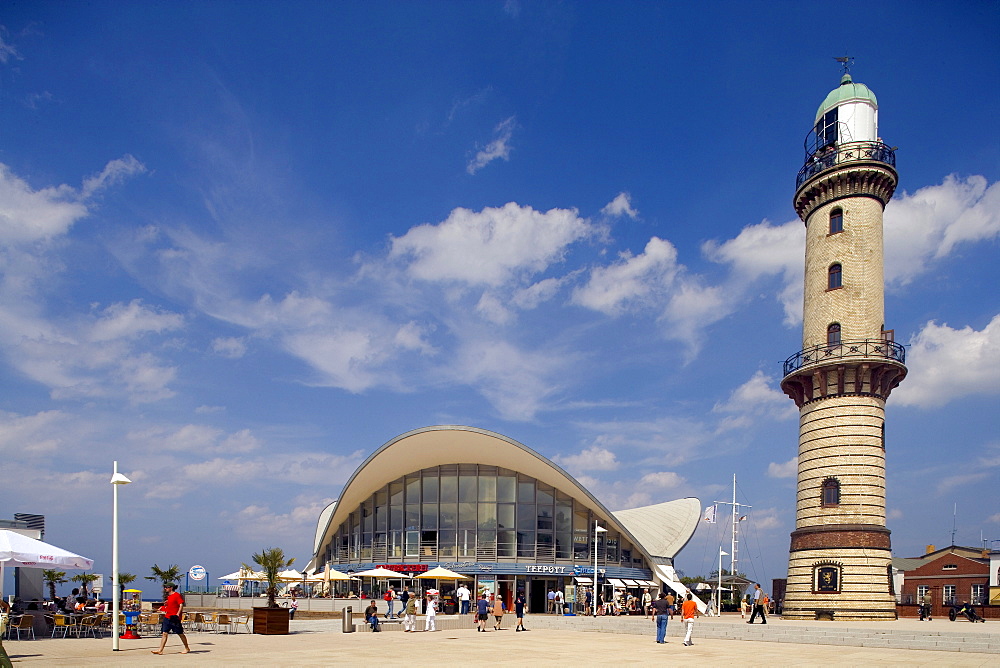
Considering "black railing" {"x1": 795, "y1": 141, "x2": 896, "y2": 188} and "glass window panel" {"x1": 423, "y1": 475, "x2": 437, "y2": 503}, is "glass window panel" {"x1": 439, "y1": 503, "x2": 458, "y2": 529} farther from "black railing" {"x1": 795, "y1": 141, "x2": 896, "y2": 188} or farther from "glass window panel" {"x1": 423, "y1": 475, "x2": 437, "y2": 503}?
"black railing" {"x1": 795, "y1": 141, "x2": 896, "y2": 188}

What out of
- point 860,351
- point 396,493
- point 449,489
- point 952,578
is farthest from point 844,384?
point 952,578

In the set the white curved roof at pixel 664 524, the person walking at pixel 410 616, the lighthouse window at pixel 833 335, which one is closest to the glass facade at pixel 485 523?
the white curved roof at pixel 664 524

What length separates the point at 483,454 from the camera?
4209 cm

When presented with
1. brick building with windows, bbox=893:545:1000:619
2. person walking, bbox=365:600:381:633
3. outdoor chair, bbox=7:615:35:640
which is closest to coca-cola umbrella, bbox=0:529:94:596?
outdoor chair, bbox=7:615:35:640

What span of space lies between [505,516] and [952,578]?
29329 mm

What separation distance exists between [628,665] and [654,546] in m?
33.8

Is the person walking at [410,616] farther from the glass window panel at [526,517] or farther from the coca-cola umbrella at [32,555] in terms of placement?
the glass window panel at [526,517]

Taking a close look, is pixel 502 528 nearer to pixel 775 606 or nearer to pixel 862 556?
pixel 775 606

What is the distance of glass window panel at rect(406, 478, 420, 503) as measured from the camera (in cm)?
4434

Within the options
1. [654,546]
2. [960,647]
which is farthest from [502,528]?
[960,647]

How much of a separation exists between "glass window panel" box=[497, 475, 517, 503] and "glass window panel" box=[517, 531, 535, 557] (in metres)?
1.90

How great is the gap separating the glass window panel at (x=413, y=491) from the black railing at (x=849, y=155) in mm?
25723

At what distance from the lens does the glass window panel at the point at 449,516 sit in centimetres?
4294

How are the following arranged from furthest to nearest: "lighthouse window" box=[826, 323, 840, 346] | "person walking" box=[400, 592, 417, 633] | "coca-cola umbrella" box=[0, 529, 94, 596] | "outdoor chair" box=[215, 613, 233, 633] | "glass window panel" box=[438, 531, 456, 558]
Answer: "glass window panel" box=[438, 531, 456, 558] → "lighthouse window" box=[826, 323, 840, 346] → "person walking" box=[400, 592, 417, 633] → "outdoor chair" box=[215, 613, 233, 633] → "coca-cola umbrella" box=[0, 529, 94, 596]
